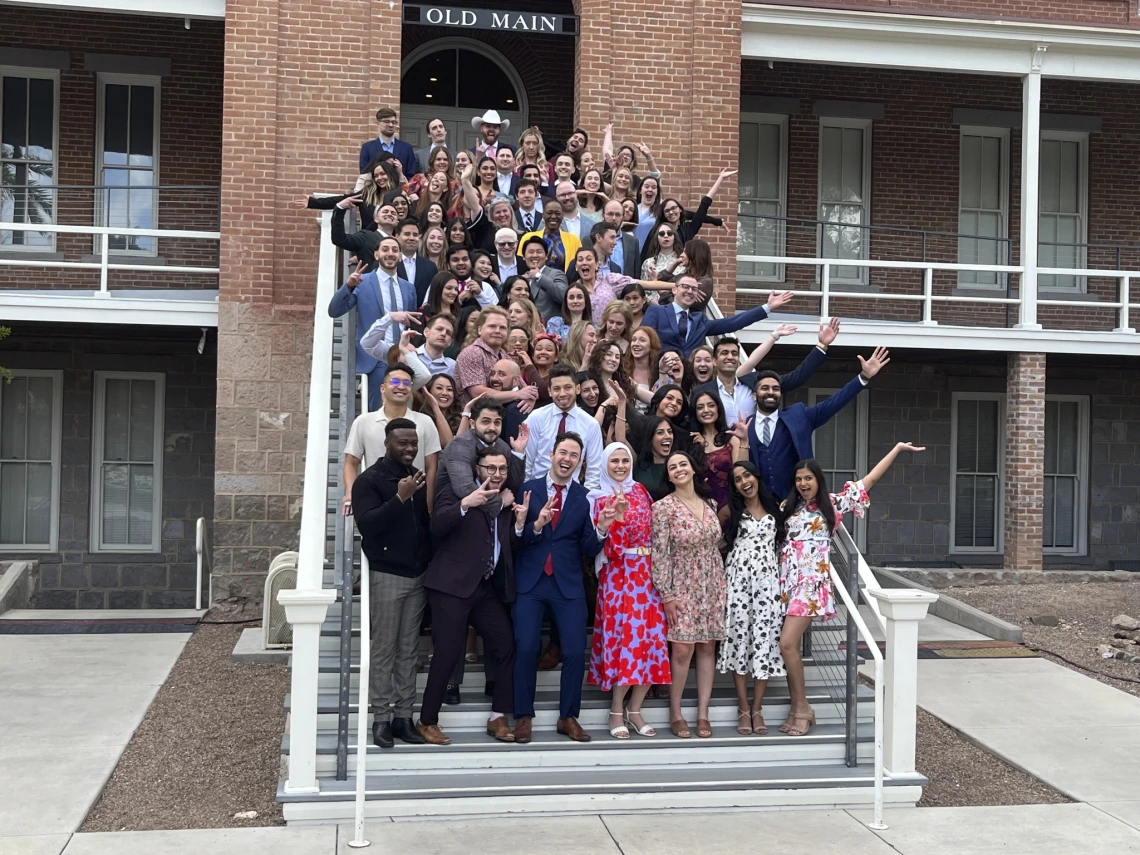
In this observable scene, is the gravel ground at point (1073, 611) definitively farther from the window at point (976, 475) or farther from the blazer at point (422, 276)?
the blazer at point (422, 276)

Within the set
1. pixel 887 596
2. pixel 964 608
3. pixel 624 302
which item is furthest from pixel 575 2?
pixel 887 596

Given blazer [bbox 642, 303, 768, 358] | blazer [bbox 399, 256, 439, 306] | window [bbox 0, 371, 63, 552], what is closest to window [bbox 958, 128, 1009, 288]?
blazer [bbox 642, 303, 768, 358]

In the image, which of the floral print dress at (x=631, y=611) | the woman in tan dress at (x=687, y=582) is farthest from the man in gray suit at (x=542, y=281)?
the floral print dress at (x=631, y=611)

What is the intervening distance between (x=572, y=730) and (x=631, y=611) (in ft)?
2.46

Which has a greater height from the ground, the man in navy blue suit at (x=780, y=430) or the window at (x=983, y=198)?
the window at (x=983, y=198)

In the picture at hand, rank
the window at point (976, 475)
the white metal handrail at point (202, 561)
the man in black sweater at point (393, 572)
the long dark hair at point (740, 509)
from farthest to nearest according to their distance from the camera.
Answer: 1. the window at point (976, 475)
2. the white metal handrail at point (202, 561)
3. the long dark hair at point (740, 509)
4. the man in black sweater at point (393, 572)

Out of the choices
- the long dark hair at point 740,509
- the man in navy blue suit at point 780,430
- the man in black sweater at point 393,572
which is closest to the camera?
the man in black sweater at point 393,572

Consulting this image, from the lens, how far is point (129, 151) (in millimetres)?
15086

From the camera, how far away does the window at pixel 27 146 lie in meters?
14.9

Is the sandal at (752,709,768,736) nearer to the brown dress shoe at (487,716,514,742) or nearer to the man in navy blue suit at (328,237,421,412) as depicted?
the brown dress shoe at (487,716,514,742)

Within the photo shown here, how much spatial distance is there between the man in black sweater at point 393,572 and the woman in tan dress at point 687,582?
1.39m

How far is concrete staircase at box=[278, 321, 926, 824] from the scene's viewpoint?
6.51m

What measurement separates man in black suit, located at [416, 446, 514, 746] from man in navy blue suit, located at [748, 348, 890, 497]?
6.01 ft

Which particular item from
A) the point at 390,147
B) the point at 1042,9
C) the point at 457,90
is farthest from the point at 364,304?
the point at 1042,9
